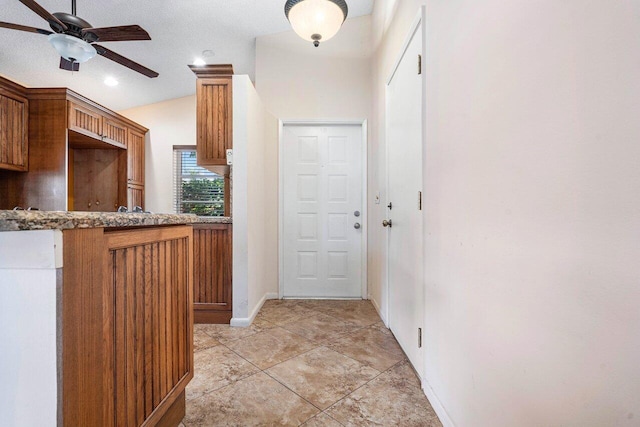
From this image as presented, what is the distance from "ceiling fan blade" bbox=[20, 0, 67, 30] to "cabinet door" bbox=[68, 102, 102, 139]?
178cm

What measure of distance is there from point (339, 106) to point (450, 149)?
2299mm

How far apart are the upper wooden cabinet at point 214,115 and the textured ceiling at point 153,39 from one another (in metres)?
0.79

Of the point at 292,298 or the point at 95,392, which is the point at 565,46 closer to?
the point at 95,392

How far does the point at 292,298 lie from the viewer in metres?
3.34

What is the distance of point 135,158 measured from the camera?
4.53 metres

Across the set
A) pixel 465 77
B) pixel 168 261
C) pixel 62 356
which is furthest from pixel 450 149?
pixel 62 356

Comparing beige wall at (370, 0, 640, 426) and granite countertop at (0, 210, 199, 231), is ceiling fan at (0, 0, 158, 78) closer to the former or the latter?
granite countertop at (0, 210, 199, 231)

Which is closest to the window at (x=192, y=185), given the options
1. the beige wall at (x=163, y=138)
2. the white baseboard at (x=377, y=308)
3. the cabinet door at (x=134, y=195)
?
the beige wall at (x=163, y=138)

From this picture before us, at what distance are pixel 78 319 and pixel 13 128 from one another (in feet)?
12.4

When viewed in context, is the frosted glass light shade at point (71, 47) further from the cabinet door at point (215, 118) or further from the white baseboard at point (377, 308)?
the white baseboard at point (377, 308)

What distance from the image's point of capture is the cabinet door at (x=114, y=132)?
12.9 ft

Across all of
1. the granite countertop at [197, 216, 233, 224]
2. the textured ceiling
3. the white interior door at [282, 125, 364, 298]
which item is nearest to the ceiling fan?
the textured ceiling

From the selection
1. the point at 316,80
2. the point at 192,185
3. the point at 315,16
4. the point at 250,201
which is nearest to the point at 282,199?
the point at 250,201

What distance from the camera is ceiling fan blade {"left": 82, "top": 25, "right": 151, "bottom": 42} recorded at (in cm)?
208
